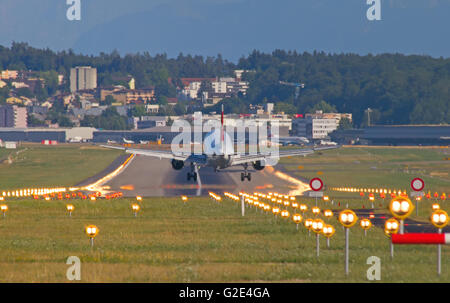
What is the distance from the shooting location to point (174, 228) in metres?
56.3

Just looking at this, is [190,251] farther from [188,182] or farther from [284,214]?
[188,182]

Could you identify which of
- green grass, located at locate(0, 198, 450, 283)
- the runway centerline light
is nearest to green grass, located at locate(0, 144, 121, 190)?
green grass, located at locate(0, 198, 450, 283)

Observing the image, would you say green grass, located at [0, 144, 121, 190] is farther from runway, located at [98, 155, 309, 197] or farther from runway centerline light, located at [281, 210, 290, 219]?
runway centerline light, located at [281, 210, 290, 219]

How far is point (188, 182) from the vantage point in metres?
111

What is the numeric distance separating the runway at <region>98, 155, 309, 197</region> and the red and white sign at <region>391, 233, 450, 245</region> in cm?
6370

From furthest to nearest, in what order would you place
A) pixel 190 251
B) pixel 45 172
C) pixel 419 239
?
pixel 45 172 < pixel 190 251 < pixel 419 239

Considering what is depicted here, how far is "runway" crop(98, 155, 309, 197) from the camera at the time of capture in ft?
320

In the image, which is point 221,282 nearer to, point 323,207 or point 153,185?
point 323,207

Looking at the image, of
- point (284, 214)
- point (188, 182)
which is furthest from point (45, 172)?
point (284, 214)

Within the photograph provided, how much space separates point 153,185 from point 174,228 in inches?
1994

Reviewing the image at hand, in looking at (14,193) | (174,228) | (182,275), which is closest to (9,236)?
(174,228)

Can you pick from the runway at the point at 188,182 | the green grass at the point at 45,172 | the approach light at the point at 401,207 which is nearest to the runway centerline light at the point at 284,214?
the runway at the point at 188,182

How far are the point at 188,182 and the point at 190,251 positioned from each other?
6756 centimetres

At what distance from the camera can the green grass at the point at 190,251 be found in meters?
34.4
